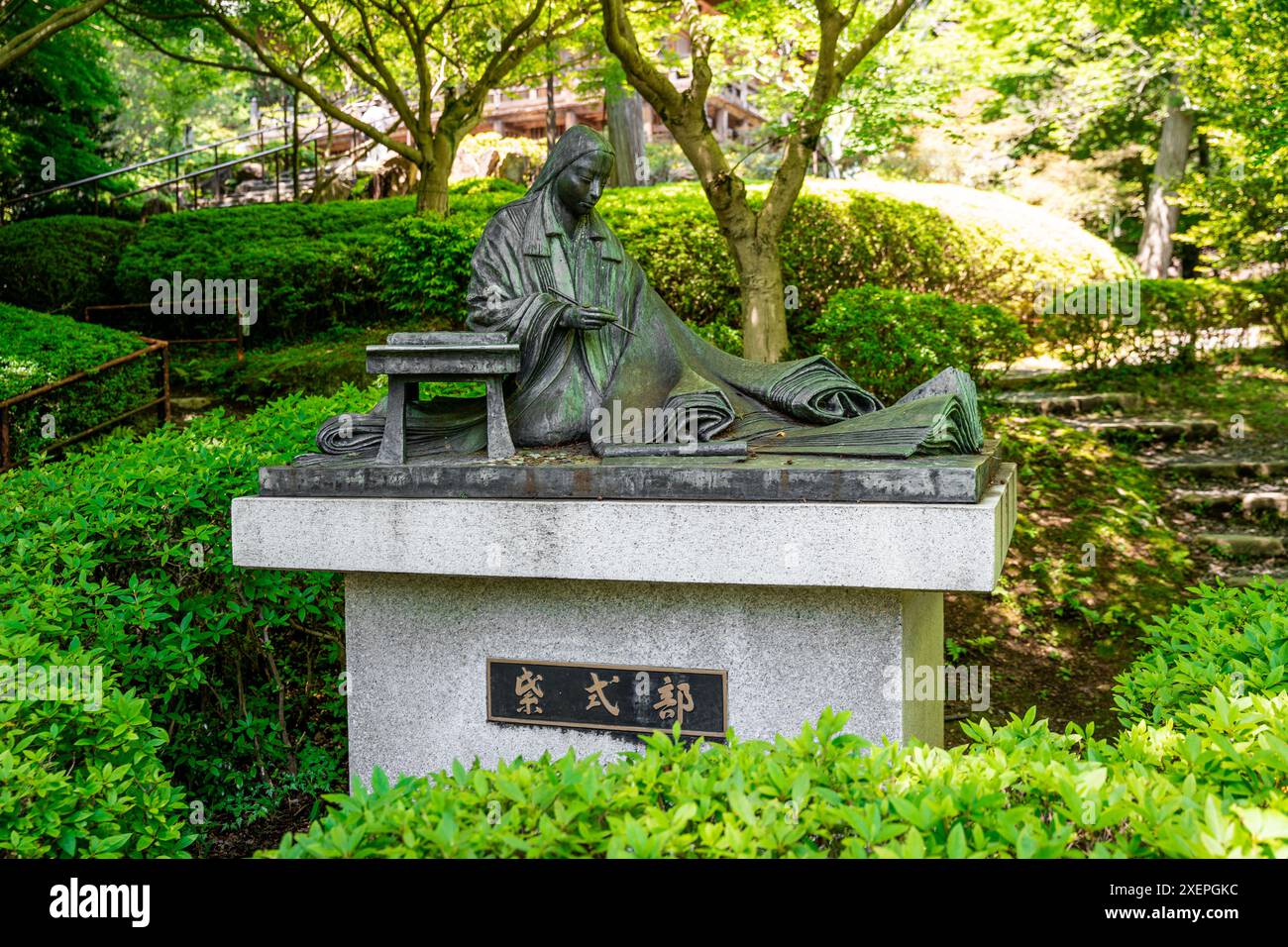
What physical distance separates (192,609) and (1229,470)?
8.16 meters

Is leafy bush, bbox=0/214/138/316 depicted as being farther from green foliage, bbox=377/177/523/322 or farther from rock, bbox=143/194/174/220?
rock, bbox=143/194/174/220

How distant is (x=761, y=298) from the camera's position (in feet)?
26.2

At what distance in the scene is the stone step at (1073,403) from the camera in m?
9.93

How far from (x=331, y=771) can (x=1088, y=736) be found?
330 centimetres

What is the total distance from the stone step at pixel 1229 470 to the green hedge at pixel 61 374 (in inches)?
356

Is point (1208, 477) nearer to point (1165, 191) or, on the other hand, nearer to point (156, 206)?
point (1165, 191)

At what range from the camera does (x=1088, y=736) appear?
2.70 meters

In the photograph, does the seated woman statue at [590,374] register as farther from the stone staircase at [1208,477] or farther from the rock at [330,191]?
the rock at [330,191]

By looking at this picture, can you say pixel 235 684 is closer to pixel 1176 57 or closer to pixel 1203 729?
pixel 1203 729

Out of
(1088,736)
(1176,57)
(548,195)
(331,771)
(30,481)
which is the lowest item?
(331,771)

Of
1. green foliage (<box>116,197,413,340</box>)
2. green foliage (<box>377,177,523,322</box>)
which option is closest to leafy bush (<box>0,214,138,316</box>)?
green foliage (<box>116,197,413,340</box>)

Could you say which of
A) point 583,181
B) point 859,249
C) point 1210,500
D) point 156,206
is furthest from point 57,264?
point 1210,500

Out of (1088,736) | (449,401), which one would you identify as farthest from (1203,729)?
(449,401)

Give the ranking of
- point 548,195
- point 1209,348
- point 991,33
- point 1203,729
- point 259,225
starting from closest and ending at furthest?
point 1203,729 → point 548,195 → point 1209,348 → point 259,225 → point 991,33
